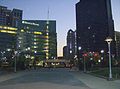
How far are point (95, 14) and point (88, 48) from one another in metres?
29.2

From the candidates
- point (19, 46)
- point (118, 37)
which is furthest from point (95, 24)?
point (19, 46)

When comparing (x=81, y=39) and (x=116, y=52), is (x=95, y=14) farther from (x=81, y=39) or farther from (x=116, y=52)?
(x=116, y=52)

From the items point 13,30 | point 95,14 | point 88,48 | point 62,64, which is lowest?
point 62,64

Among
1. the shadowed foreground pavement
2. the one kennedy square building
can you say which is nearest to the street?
the shadowed foreground pavement

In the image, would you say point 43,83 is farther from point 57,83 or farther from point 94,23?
point 94,23

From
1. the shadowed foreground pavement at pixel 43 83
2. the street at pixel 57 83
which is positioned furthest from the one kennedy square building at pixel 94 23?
the shadowed foreground pavement at pixel 43 83

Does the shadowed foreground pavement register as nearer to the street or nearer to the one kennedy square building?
the street

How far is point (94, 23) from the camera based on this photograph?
175 m

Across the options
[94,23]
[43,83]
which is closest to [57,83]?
[43,83]

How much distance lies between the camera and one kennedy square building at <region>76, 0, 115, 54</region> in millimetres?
173750

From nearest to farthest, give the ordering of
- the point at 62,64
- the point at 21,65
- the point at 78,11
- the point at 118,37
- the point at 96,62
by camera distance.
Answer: the point at 21,65 → the point at 96,62 → the point at 62,64 → the point at 78,11 → the point at 118,37

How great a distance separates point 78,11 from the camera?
593 ft

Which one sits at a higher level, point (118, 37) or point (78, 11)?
point (78, 11)

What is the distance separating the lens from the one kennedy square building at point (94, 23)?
17375 centimetres
